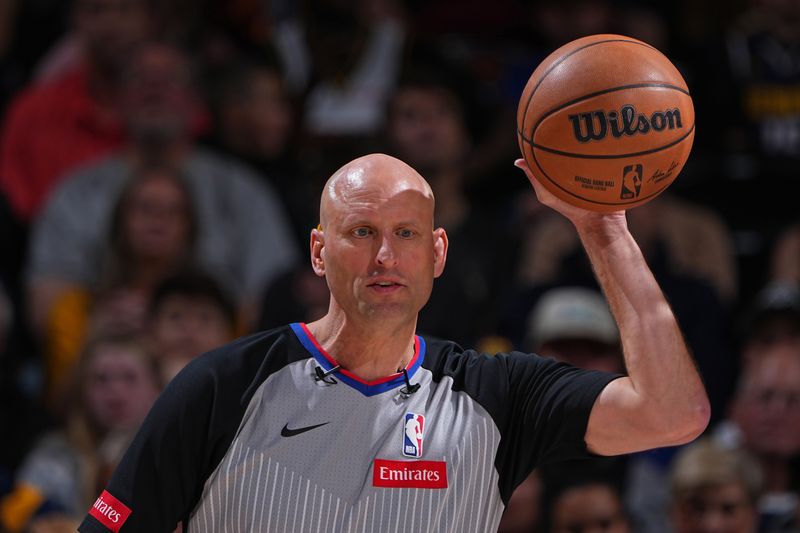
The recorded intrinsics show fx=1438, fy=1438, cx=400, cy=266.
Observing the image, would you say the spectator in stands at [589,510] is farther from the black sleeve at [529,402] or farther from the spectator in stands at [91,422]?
the black sleeve at [529,402]

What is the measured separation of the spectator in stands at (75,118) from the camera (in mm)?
9078

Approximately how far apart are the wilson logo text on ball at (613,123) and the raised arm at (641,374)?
0.27 m

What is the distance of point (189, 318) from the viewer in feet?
25.0

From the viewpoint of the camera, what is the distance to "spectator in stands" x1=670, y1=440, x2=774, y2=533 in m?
6.70

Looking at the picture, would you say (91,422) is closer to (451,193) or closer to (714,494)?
(451,193)

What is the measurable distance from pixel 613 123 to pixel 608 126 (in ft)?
0.05

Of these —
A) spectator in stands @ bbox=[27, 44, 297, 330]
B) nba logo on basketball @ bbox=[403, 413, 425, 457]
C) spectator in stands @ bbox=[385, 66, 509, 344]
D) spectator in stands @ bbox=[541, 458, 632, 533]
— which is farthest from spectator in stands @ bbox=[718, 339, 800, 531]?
nba logo on basketball @ bbox=[403, 413, 425, 457]

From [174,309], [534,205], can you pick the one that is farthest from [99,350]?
[534,205]

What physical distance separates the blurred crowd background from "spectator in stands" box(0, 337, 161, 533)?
0.6 inches

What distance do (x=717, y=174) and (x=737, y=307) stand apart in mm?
948

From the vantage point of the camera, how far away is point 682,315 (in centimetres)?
788

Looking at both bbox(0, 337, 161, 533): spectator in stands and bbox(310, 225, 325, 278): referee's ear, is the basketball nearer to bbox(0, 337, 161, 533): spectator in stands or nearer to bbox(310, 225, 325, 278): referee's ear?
bbox(310, 225, 325, 278): referee's ear

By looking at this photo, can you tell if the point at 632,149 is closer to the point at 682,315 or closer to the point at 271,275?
the point at 682,315

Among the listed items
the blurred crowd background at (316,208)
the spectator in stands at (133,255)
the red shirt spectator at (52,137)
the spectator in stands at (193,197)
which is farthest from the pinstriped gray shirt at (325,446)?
the red shirt spectator at (52,137)
